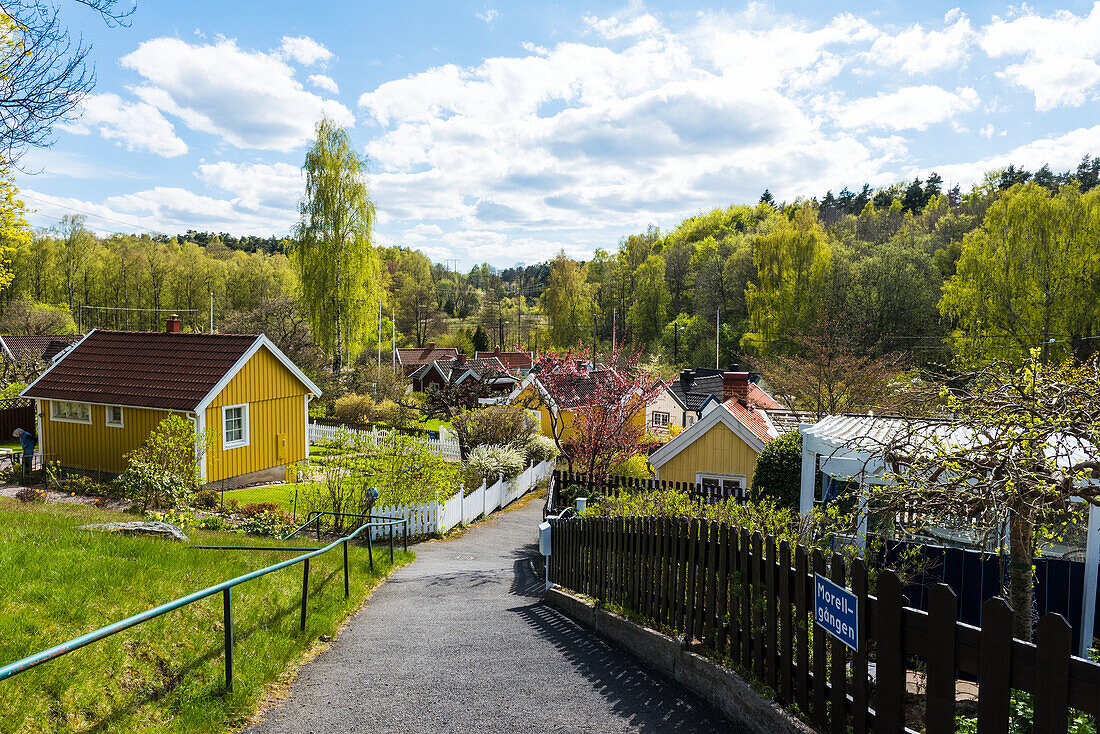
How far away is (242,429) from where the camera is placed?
19.5 m

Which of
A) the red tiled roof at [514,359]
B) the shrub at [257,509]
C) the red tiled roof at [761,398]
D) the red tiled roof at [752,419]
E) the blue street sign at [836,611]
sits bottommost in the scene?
the shrub at [257,509]

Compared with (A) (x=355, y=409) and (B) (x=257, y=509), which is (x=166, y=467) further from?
(A) (x=355, y=409)

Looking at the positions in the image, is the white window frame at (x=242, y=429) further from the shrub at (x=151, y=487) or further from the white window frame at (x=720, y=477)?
the white window frame at (x=720, y=477)

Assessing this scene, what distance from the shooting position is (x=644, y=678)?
5332 millimetres

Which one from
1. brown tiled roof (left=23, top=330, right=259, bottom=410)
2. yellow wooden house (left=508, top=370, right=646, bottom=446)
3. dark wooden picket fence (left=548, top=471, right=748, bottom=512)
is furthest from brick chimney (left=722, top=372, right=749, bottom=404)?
brown tiled roof (left=23, top=330, right=259, bottom=410)

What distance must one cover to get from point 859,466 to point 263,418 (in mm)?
17986

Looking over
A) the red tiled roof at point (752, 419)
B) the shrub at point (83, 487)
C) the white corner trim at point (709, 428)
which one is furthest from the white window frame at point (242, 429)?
the red tiled roof at point (752, 419)

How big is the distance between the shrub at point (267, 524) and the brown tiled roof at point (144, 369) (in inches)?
218

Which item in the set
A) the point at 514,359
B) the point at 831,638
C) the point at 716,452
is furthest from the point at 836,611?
the point at 514,359

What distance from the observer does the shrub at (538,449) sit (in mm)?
25469

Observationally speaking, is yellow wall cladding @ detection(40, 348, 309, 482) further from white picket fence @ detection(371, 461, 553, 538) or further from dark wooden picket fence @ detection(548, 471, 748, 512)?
dark wooden picket fence @ detection(548, 471, 748, 512)

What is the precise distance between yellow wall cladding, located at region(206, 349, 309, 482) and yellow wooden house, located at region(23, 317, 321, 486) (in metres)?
0.03

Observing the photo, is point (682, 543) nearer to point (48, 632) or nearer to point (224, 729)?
point (224, 729)

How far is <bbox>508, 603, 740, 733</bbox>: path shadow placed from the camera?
14.5ft
